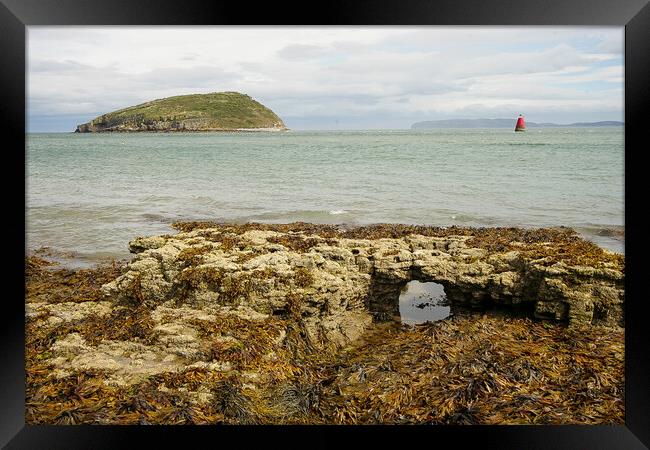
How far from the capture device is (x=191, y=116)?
17.7 metres

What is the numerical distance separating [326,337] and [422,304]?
1.47 meters

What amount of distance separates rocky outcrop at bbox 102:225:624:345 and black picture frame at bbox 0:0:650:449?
48.2 inches

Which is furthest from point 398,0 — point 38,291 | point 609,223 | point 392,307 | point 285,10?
point 609,223

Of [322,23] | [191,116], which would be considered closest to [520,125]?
[191,116]

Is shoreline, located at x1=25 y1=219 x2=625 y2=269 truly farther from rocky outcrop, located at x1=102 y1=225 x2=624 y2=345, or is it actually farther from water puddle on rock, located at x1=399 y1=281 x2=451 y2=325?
water puddle on rock, located at x1=399 y1=281 x2=451 y2=325

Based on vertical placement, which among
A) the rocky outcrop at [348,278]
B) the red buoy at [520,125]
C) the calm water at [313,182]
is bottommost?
the rocky outcrop at [348,278]

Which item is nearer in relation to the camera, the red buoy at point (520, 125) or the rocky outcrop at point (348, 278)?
the rocky outcrop at point (348, 278)

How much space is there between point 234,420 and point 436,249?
111 inches

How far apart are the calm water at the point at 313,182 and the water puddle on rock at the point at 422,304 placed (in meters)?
2.55

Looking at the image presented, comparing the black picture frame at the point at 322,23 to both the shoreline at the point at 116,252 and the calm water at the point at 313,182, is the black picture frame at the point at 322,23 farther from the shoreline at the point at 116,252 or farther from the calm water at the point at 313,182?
the calm water at the point at 313,182

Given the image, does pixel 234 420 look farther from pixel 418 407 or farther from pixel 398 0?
pixel 398 0

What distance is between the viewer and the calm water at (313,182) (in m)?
7.91

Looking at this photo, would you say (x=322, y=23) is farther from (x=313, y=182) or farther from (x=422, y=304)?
(x=313, y=182)

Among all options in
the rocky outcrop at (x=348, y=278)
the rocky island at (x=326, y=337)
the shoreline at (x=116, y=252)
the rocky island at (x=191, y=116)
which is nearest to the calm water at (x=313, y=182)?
the shoreline at (x=116, y=252)
